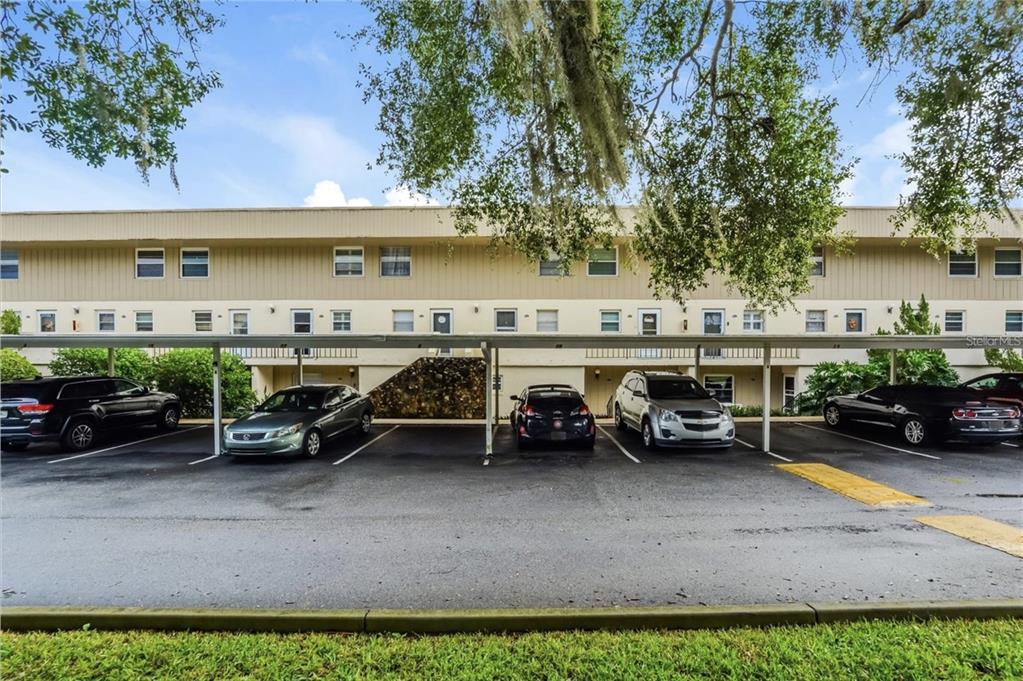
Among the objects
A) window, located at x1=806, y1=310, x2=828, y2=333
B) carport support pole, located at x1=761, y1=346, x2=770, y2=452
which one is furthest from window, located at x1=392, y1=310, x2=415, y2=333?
window, located at x1=806, y1=310, x2=828, y2=333

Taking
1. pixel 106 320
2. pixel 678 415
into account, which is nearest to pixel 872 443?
pixel 678 415

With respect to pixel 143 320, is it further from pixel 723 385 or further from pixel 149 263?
pixel 723 385

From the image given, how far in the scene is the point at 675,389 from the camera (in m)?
10.9

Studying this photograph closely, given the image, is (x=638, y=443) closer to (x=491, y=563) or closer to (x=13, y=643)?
(x=491, y=563)

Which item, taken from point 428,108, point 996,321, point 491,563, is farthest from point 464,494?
point 996,321

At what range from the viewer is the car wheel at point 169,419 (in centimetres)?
1247

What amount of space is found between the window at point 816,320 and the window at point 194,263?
23.8 metres

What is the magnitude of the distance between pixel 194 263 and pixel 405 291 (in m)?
8.61

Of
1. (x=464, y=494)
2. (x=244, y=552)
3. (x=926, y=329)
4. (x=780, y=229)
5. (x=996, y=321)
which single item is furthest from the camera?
(x=996, y=321)

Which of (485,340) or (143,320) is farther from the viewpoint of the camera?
(143,320)

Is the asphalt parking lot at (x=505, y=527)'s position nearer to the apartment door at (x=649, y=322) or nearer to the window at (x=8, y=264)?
the apartment door at (x=649, y=322)

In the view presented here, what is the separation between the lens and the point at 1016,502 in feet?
21.8

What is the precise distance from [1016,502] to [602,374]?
12689mm

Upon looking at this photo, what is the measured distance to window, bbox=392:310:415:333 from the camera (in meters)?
18.2
